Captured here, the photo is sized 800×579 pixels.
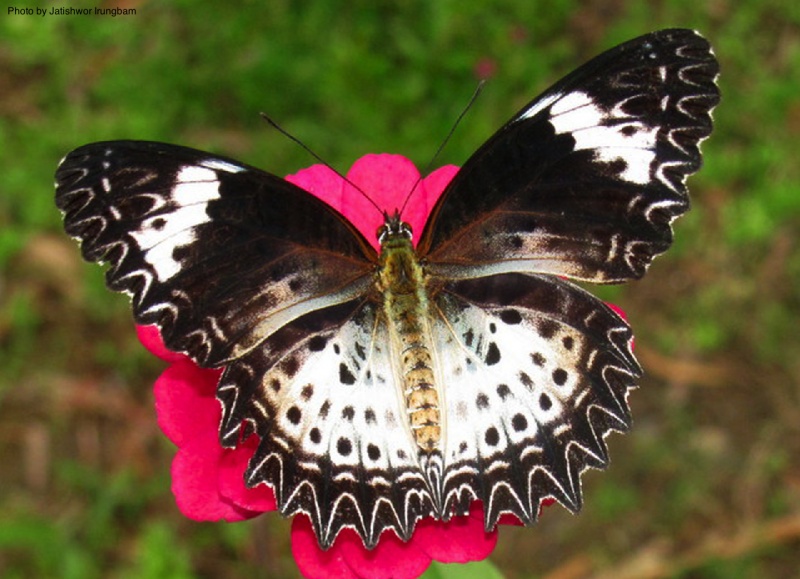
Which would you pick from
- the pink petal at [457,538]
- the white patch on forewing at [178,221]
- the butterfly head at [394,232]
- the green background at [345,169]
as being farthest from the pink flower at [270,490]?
the green background at [345,169]

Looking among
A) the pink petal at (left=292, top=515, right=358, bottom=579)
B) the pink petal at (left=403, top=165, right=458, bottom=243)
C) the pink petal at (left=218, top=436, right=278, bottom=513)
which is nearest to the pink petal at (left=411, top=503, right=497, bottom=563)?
the pink petal at (left=292, top=515, right=358, bottom=579)

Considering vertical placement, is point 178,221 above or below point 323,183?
below

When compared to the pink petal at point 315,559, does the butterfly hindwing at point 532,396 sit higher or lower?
higher

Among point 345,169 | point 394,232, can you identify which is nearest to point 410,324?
point 394,232

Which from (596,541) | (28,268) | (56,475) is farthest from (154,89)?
(596,541)

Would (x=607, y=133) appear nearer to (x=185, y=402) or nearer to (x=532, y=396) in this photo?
(x=532, y=396)

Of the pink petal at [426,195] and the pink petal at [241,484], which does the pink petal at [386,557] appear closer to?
the pink petal at [241,484]

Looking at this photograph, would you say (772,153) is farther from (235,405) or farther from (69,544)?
(69,544)
